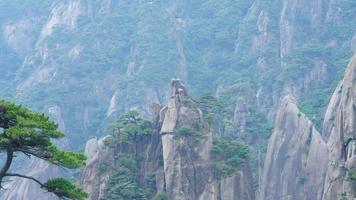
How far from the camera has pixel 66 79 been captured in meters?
71.9

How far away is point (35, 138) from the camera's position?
1189 cm

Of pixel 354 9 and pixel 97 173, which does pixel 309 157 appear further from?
pixel 354 9

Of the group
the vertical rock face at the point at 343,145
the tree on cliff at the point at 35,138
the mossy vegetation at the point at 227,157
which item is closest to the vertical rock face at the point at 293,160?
the mossy vegetation at the point at 227,157

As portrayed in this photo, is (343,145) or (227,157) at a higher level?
(227,157)

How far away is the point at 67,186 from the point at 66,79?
60433mm

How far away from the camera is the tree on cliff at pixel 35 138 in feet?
38.0

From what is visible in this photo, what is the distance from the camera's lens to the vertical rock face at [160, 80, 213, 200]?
3381cm

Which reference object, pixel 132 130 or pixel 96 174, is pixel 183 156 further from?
pixel 96 174

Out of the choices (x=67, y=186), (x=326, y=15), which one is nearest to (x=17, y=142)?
(x=67, y=186)

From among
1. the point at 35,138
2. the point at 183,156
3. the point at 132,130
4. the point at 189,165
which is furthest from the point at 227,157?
the point at 35,138

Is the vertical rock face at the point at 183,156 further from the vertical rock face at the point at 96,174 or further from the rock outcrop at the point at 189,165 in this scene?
the vertical rock face at the point at 96,174

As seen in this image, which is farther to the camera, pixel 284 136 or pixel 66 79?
pixel 66 79

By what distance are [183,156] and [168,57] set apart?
3961 centimetres

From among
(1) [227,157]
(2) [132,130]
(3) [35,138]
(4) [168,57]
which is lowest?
(3) [35,138]
